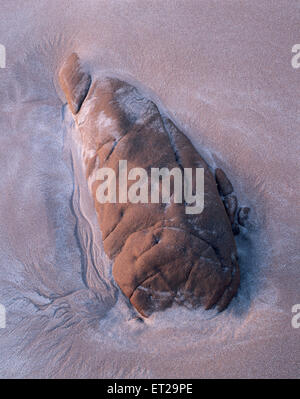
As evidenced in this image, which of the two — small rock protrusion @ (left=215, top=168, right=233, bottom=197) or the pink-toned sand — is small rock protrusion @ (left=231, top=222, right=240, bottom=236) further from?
small rock protrusion @ (left=215, top=168, right=233, bottom=197)

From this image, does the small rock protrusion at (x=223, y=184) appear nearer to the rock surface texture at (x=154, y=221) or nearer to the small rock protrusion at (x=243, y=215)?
the rock surface texture at (x=154, y=221)

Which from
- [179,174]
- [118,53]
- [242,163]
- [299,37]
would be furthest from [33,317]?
[299,37]

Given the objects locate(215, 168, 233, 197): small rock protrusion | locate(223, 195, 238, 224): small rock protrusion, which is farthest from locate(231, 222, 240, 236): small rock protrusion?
locate(215, 168, 233, 197): small rock protrusion

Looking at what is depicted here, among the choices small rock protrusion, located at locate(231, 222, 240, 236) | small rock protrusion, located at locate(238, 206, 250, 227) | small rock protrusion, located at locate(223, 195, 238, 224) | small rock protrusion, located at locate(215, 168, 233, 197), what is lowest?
small rock protrusion, located at locate(231, 222, 240, 236)

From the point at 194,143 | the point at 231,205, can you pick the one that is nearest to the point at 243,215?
the point at 231,205

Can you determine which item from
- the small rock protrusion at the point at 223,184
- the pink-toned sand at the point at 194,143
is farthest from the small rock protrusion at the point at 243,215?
the small rock protrusion at the point at 223,184

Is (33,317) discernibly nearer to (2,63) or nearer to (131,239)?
(131,239)
